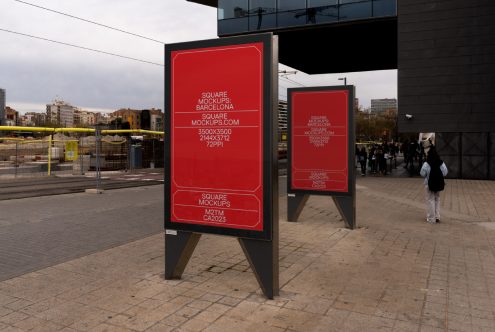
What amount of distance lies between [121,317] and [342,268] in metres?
2.99

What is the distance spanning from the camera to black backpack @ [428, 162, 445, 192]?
9375 mm

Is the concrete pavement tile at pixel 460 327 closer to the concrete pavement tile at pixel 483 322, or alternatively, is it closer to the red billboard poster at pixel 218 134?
the concrete pavement tile at pixel 483 322

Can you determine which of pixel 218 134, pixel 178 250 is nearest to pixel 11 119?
pixel 178 250

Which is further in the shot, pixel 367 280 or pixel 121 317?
pixel 367 280

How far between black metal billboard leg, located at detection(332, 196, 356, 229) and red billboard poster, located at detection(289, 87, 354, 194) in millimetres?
195

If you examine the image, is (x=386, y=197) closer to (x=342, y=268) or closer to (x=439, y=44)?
(x=342, y=268)

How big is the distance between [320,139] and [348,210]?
1.61 m

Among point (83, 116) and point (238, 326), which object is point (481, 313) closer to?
point (238, 326)

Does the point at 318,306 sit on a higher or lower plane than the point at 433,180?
lower

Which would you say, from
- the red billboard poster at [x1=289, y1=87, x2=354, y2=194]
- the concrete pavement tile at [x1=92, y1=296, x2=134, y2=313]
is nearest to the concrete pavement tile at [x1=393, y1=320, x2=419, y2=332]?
the concrete pavement tile at [x1=92, y1=296, x2=134, y2=313]

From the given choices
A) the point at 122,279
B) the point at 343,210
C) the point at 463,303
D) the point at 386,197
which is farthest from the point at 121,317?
the point at 386,197

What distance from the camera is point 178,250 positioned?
17.2ft

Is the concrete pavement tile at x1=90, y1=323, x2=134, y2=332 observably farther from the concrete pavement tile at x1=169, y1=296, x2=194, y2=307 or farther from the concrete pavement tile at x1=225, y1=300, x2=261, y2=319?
the concrete pavement tile at x1=225, y1=300, x2=261, y2=319

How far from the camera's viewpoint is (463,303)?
14.9 feet
